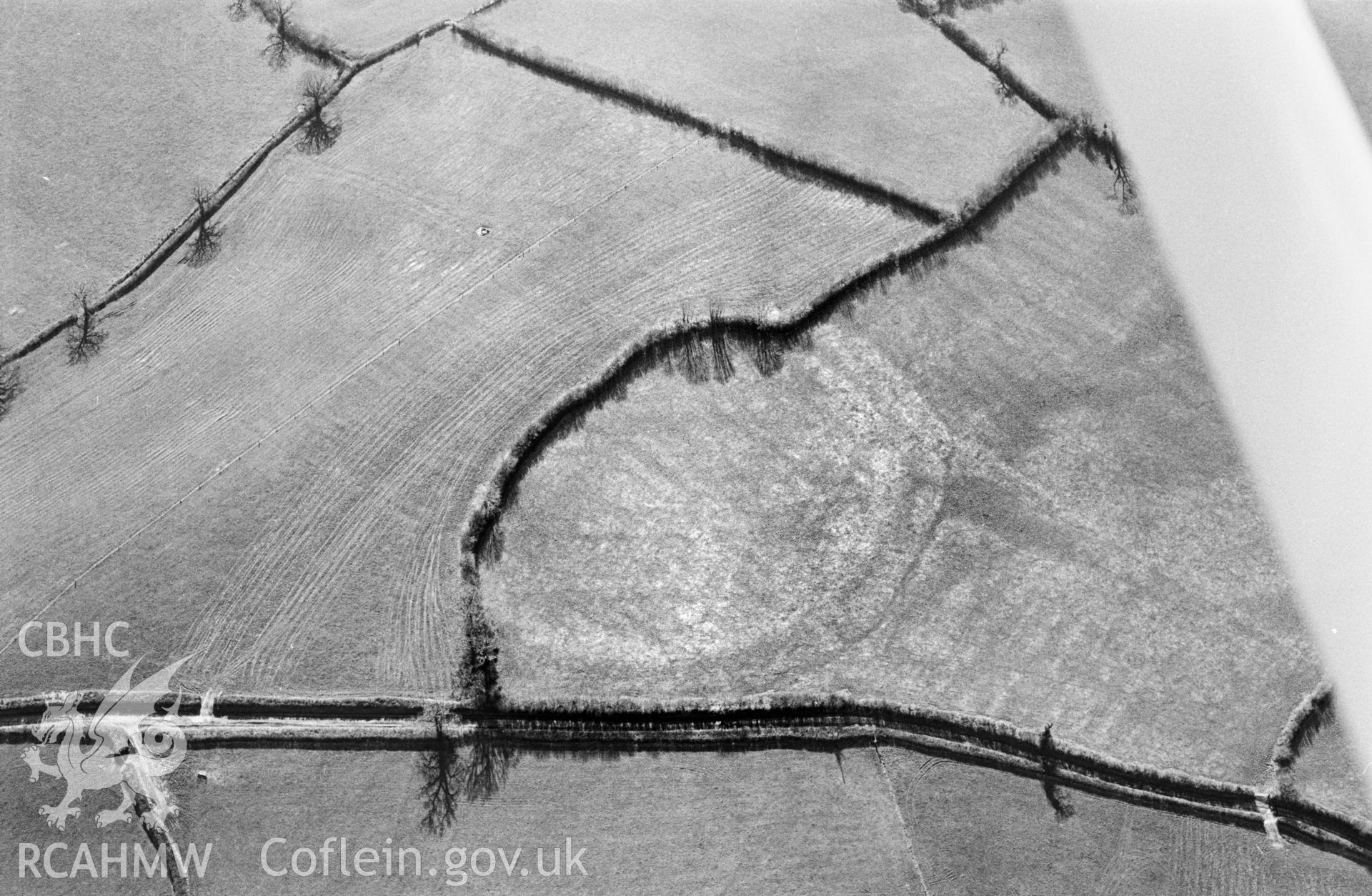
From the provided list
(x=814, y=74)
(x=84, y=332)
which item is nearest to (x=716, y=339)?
(x=814, y=74)

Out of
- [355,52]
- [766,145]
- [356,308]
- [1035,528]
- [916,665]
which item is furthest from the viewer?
[355,52]

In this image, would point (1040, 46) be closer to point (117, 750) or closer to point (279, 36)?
point (279, 36)

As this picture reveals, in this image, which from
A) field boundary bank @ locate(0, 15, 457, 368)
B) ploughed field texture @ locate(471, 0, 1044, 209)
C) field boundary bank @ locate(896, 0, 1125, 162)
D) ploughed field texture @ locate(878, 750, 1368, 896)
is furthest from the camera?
field boundary bank @ locate(896, 0, 1125, 162)

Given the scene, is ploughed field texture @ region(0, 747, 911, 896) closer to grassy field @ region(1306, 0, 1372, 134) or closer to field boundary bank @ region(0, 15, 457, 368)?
field boundary bank @ region(0, 15, 457, 368)

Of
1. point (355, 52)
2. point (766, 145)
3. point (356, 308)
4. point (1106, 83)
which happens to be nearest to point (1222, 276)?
point (1106, 83)

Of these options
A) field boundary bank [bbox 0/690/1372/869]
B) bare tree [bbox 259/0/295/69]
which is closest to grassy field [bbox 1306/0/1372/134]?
field boundary bank [bbox 0/690/1372/869]

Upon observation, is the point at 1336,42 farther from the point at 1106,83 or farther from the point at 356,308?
the point at 356,308
